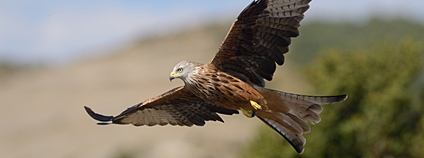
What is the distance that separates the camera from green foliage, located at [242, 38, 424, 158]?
20.6m

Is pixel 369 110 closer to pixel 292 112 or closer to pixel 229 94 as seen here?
pixel 292 112

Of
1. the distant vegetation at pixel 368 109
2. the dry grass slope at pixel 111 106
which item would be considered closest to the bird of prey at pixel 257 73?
the distant vegetation at pixel 368 109

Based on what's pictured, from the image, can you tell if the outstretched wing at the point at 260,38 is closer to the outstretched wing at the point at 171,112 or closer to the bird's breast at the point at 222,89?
the bird's breast at the point at 222,89

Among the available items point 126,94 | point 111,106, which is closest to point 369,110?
point 111,106

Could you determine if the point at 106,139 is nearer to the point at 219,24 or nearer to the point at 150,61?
the point at 150,61

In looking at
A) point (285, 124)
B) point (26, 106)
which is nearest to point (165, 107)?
point (285, 124)

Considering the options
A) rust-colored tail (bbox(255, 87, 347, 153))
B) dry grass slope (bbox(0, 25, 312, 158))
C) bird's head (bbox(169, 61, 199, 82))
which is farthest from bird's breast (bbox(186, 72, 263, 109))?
dry grass slope (bbox(0, 25, 312, 158))

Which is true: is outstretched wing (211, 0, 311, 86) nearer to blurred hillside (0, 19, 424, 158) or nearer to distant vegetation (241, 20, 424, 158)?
distant vegetation (241, 20, 424, 158)

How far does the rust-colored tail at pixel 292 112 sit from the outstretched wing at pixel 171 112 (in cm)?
91

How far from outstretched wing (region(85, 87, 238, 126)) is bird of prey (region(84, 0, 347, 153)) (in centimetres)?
8

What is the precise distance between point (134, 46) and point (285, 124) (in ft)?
192

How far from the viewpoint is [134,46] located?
6762 centimetres

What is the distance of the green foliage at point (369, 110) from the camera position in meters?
20.6

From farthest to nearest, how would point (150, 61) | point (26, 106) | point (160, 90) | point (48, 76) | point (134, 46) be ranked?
1. point (134, 46)
2. point (48, 76)
3. point (150, 61)
4. point (26, 106)
5. point (160, 90)
